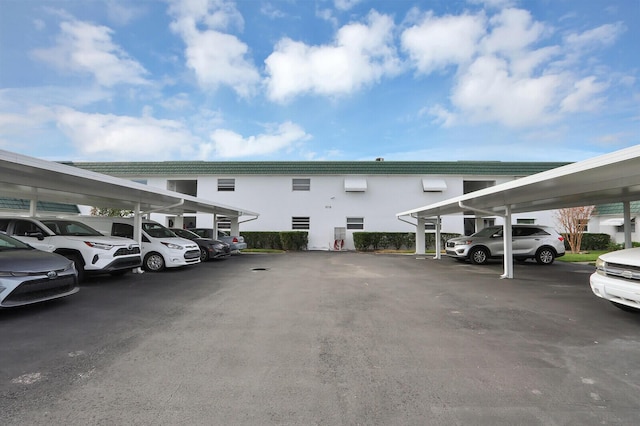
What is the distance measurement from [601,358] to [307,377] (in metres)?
3.37

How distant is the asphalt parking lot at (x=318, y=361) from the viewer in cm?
260

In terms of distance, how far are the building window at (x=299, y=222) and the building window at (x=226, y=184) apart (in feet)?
16.2

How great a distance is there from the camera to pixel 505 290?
779 centimetres

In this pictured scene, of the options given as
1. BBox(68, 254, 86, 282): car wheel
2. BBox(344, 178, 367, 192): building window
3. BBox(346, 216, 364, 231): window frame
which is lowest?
BBox(68, 254, 86, 282): car wheel

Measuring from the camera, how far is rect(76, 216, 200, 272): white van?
1053 cm

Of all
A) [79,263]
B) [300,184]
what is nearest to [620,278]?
[79,263]

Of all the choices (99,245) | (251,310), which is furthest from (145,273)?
(251,310)

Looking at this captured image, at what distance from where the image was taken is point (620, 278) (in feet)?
16.7

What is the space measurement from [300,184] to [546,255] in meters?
15.0

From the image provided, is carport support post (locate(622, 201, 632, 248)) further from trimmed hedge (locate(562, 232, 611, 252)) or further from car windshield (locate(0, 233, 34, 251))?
car windshield (locate(0, 233, 34, 251))

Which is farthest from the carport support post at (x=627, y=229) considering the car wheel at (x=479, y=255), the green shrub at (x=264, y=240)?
the green shrub at (x=264, y=240)

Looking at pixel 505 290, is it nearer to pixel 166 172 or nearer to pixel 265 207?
pixel 265 207

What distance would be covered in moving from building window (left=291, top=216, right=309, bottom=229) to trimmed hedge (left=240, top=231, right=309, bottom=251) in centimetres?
84

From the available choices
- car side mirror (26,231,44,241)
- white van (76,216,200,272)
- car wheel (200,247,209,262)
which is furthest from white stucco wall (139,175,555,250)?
car side mirror (26,231,44,241)
